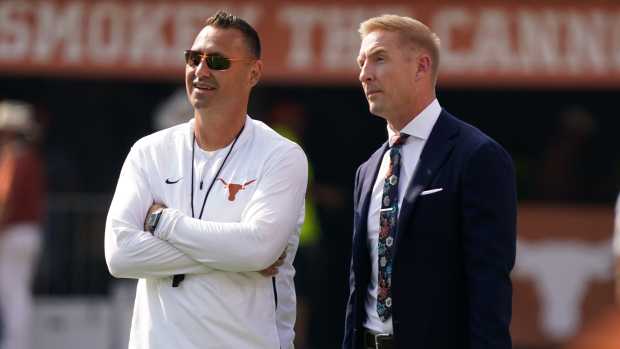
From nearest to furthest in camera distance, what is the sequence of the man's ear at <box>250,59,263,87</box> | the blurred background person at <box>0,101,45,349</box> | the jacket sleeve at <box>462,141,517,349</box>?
the jacket sleeve at <box>462,141,517,349</box> < the man's ear at <box>250,59,263,87</box> < the blurred background person at <box>0,101,45,349</box>

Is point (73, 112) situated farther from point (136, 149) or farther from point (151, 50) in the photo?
point (136, 149)

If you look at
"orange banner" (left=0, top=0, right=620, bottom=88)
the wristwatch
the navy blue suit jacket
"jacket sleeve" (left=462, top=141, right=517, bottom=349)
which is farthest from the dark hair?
"orange banner" (left=0, top=0, right=620, bottom=88)

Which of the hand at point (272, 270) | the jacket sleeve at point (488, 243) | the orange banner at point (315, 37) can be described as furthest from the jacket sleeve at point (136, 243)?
the orange banner at point (315, 37)

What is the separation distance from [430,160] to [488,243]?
438 millimetres

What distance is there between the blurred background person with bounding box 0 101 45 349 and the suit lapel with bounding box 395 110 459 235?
650cm

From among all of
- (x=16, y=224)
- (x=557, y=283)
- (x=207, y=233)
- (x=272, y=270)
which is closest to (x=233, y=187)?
(x=207, y=233)

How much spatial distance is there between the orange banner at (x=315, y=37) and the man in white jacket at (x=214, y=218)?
6.15 m

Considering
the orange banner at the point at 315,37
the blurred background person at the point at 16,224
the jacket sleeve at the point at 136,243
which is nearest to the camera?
the jacket sleeve at the point at 136,243

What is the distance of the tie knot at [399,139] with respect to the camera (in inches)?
220

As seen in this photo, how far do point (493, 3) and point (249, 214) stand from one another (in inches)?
274

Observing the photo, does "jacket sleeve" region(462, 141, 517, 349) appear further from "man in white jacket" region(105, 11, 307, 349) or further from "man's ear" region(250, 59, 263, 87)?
"man's ear" region(250, 59, 263, 87)

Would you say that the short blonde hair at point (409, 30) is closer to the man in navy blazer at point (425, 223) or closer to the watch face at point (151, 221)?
the man in navy blazer at point (425, 223)

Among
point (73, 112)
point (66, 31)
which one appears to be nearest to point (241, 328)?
point (66, 31)

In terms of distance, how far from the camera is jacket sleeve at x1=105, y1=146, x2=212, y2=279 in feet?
17.8
